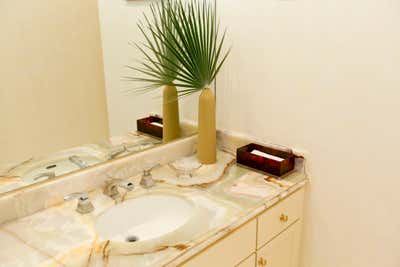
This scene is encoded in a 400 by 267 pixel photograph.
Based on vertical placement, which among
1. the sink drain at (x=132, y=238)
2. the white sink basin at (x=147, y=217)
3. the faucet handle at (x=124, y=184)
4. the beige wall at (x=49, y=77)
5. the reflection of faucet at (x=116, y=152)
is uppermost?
the beige wall at (x=49, y=77)

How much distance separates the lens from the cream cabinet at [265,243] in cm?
111

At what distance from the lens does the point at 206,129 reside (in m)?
1.51

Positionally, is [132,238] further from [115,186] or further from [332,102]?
[332,102]

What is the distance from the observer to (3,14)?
103cm

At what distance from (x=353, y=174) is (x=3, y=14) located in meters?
1.29

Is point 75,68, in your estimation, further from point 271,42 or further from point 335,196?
point 335,196

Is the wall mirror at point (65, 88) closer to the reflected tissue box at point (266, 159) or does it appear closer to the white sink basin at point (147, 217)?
the white sink basin at point (147, 217)

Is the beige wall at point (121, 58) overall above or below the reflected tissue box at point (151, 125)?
above

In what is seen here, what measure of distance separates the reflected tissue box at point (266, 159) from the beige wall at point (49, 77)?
598 millimetres

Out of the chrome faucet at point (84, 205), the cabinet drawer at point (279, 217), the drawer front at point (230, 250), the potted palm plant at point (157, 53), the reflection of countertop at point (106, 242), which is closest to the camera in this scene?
the reflection of countertop at point (106, 242)

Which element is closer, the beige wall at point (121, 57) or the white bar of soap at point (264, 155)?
the beige wall at point (121, 57)

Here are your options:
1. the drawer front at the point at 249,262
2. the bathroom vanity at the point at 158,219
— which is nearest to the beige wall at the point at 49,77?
the bathroom vanity at the point at 158,219

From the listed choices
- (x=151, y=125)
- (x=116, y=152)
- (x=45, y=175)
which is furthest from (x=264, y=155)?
(x=45, y=175)

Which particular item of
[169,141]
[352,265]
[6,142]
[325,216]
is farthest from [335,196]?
[6,142]
